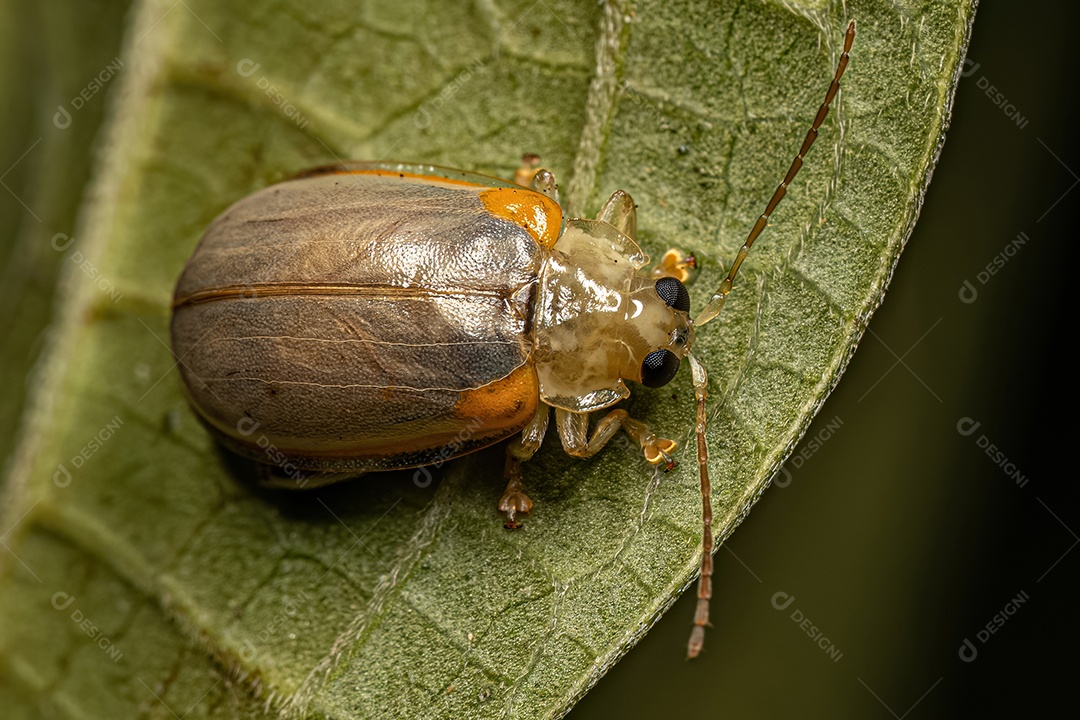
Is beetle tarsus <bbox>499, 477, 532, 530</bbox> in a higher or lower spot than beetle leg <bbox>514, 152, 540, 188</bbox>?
lower

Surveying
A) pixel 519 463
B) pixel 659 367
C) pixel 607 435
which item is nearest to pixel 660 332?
pixel 659 367

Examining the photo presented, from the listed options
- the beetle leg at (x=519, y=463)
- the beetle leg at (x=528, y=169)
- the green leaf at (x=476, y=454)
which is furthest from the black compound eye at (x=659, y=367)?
the beetle leg at (x=528, y=169)

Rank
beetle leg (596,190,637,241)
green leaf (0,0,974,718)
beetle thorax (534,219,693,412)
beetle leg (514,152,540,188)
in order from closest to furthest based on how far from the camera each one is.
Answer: green leaf (0,0,974,718) → beetle thorax (534,219,693,412) → beetle leg (596,190,637,241) → beetle leg (514,152,540,188)

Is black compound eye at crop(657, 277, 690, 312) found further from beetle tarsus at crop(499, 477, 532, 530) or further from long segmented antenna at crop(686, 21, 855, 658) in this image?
beetle tarsus at crop(499, 477, 532, 530)

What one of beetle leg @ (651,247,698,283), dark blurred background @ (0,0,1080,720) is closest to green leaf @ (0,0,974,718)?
beetle leg @ (651,247,698,283)

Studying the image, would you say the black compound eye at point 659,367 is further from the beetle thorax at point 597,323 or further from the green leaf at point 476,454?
the green leaf at point 476,454

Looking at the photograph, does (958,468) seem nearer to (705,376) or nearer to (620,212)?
(705,376)

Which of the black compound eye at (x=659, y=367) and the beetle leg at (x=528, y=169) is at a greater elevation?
the beetle leg at (x=528, y=169)
